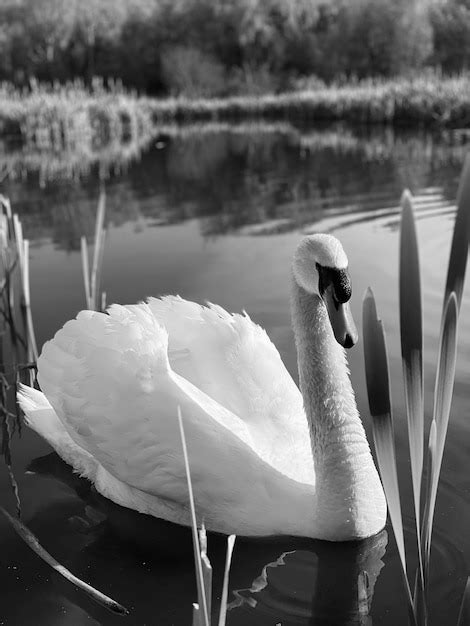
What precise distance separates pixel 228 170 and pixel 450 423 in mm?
11196

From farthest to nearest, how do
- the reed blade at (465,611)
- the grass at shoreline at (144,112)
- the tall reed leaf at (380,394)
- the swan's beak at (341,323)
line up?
the grass at shoreline at (144,112) < the swan's beak at (341,323) < the reed blade at (465,611) < the tall reed leaf at (380,394)

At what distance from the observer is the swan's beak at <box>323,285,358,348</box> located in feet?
8.54

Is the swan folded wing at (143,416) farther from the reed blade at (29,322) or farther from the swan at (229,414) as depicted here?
the reed blade at (29,322)

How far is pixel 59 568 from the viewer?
2.88 meters

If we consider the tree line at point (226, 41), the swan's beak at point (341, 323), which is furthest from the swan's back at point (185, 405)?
the tree line at point (226, 41)

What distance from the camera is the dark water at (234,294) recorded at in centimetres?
282

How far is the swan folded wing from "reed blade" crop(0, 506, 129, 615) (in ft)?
1.36

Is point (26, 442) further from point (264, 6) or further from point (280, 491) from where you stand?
point (264, 6)

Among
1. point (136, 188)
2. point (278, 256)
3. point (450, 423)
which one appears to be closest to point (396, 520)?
point (450, 423)

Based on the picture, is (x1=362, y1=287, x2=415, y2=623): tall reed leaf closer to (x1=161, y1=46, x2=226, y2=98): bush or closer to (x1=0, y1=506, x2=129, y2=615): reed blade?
(x1=0, y1=506, x2=129, y2=615): reed blade

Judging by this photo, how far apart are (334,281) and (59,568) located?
1451 millimetres

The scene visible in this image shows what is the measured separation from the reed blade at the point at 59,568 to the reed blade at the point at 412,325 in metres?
1.34

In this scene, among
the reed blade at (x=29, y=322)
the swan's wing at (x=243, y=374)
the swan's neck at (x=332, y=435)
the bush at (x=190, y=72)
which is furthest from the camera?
the bush at (x=190, y=72)

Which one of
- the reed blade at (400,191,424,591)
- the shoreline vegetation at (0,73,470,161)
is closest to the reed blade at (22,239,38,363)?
the reed blade at (400,191,424,591)
